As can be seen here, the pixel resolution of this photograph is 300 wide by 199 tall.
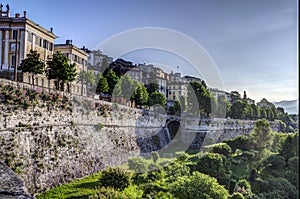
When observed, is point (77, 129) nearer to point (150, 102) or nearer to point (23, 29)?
point (23, 29)

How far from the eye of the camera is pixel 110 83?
31.0m

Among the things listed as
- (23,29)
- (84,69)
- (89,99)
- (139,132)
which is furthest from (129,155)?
(84,69)

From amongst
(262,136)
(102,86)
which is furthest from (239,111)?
(102,86)

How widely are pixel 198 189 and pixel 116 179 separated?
4.16 m

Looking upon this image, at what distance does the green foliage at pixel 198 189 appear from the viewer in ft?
34.3

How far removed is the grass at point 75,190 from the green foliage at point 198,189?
144 inches

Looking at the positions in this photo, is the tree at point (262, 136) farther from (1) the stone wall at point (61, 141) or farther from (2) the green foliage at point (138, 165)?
(2) the green foliage at point (138, 165)

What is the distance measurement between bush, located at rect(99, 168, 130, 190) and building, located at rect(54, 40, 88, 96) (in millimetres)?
19516

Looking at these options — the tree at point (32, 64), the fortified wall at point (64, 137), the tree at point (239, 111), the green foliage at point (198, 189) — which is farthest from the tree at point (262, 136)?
the tree at point (239, 111)

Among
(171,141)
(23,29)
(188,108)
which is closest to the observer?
(23,29)

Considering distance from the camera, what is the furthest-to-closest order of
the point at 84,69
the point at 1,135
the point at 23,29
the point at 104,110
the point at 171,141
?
1. the point at 84,69
2. the point at 171,141
3. the point at 23,29
4. the point at 104,110
5. the point at 1,135

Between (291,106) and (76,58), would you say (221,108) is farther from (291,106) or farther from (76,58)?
(291,106)

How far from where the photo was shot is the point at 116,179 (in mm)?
12867

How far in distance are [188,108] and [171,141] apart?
8.04 m
